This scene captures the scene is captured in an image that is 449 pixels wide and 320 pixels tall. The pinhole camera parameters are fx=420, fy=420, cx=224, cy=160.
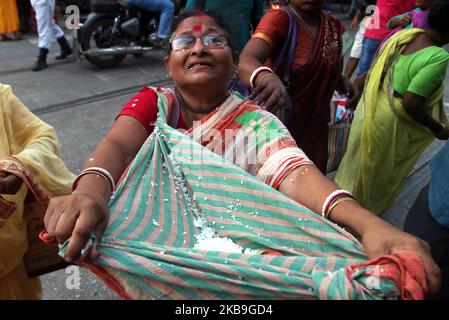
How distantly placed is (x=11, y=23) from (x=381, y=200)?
7.06 meters

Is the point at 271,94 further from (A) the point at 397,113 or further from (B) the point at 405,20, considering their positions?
(B) the point at 405,20

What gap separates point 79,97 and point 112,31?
1.24 m

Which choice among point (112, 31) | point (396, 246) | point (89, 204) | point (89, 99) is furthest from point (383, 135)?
point (112, 31)

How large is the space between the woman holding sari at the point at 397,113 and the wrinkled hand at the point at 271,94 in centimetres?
109

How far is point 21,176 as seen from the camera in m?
1.47

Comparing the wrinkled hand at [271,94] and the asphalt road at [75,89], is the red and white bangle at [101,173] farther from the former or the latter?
the asphalt road at [75,89]

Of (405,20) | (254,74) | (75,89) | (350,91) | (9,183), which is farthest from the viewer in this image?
(75,89)

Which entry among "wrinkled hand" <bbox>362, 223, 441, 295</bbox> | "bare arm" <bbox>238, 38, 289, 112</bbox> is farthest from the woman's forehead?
"wrinkled hand" <bbox>362, 223, 441, 295</bbox>

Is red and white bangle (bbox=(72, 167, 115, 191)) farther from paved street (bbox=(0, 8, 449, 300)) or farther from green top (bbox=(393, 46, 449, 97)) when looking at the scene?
green top (bbox=(393, 46, 449, 97))

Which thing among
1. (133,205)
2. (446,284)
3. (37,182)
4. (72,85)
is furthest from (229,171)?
(72,85)

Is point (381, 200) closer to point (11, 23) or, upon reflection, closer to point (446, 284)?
point (446, 284)

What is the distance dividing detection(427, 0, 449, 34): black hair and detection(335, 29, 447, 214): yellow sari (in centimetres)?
12

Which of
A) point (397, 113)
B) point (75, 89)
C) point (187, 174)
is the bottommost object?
point (75, 89)

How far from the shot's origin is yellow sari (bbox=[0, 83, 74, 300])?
1.50 meters
